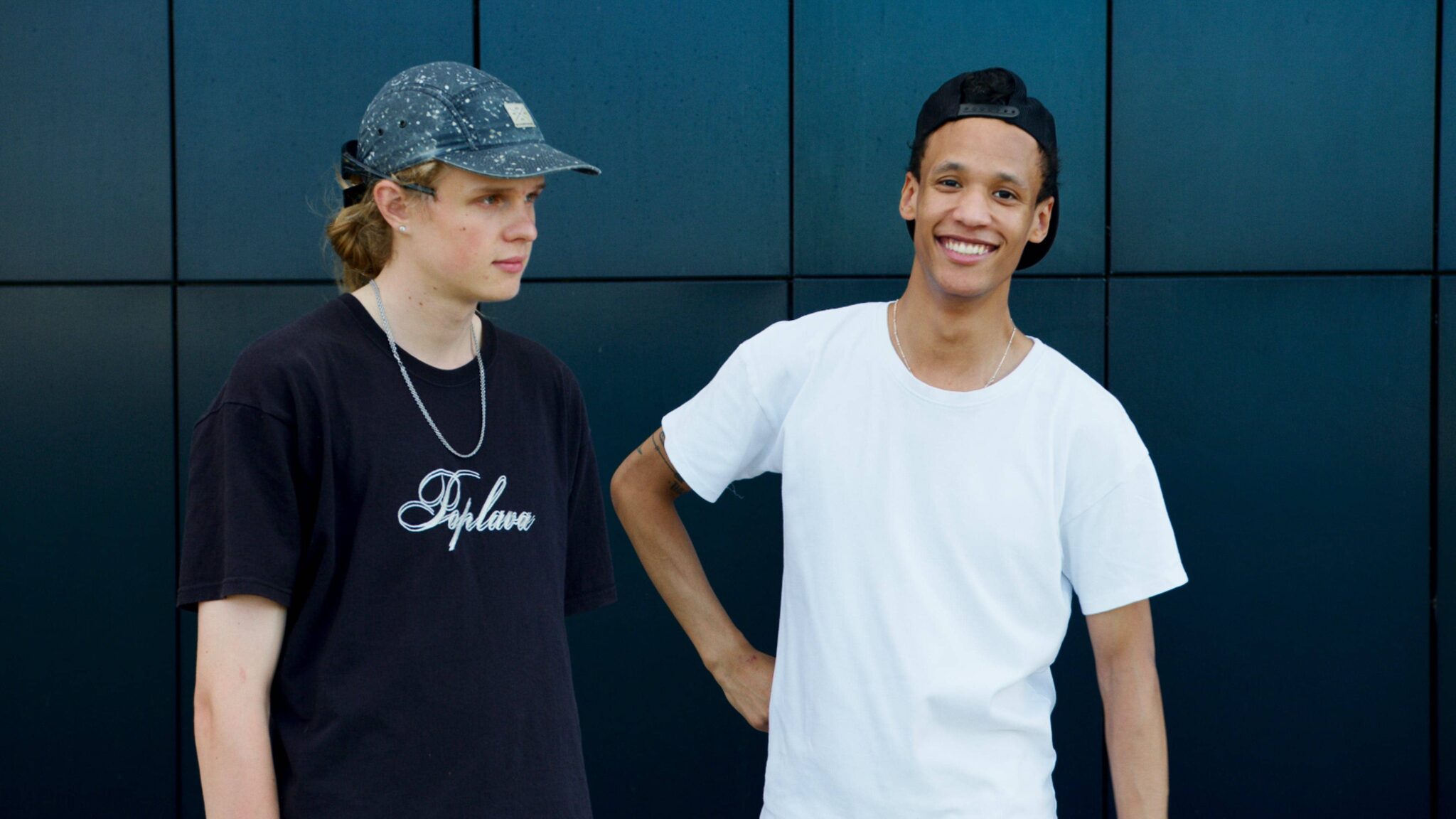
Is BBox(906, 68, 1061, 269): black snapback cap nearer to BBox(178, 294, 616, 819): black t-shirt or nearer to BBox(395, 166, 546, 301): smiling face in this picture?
BBox(395, 166, 546, 301): smiling face

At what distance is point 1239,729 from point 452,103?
3532 mm

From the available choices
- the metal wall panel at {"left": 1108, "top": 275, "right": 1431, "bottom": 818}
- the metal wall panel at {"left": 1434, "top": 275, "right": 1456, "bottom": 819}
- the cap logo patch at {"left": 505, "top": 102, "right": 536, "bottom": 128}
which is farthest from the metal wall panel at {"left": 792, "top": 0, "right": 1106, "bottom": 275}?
the cap logo patch at {"left": 505, "top": 102, "right": 536, "bottom": 128}

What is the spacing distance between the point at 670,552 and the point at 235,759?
104cm

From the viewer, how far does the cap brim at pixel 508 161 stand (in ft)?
5.96

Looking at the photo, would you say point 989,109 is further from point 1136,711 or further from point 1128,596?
point 1136,711

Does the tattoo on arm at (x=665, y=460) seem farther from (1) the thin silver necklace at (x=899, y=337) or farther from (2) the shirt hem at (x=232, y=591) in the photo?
(2) the shirt hem at (x=232, y=591)

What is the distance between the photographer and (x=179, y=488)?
4043 millimetres

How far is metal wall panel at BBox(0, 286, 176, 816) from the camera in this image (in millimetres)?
4004

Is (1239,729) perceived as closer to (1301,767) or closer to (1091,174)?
(1301,767)

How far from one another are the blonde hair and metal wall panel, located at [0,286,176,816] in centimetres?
234

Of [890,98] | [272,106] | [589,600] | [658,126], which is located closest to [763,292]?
[658,126]

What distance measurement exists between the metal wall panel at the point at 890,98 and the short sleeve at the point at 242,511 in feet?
8.75

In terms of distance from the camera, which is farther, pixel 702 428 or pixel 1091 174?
pixel 1091 174

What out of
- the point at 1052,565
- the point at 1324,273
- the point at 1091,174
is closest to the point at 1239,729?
the point at 1324,273
